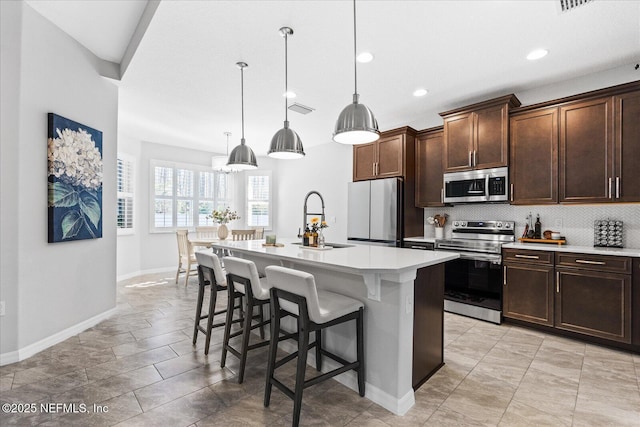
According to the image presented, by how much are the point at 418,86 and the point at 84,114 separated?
3.70m

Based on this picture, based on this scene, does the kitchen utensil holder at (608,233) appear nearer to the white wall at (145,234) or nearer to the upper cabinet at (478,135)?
the upper cabinet at (478,135)

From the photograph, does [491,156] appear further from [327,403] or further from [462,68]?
[327,403]

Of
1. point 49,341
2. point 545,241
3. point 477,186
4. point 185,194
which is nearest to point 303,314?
point 49,341

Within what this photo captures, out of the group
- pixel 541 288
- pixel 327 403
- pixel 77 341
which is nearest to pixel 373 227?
pixel 541 288

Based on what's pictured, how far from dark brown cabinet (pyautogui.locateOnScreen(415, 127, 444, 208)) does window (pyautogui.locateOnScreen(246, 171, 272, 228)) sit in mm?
4009

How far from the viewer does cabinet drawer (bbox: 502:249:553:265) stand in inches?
125

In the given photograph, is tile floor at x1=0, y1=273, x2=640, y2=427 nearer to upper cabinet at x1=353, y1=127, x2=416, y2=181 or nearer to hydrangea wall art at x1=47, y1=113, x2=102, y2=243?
hydrangea wall art at x1=47, y1=113, x2=102, y2=243

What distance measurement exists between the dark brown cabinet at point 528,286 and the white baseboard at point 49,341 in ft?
14.8

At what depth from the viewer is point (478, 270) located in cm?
366

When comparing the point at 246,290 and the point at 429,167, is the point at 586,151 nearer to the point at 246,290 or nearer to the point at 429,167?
the point at 429,167

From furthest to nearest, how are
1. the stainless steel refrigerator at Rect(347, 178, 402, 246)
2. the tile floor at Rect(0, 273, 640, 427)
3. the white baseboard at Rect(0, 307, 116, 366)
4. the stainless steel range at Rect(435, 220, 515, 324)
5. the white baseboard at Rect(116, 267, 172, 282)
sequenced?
1. the white baseboard at Rect(116, 267, 172, 282)
2. the stainless steel refrigerator at Rect(347, 178, 402, 246)
3. the stainless steel range at Rect(435, 220, 515, 324)
4. the white baseboard at Rect(0, 307, 116, 366)
5. the tile floor at Rect(0, 273, 640, 427)

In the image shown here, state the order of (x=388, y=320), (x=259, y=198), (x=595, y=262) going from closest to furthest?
(x=388, y=320) < (x=595, y=262) < (x=259, y=198)

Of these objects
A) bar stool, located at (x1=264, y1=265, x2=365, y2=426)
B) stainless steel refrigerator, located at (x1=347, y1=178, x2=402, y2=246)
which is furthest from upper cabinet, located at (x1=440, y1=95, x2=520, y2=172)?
bar stool, located at (x1=264, y1=265, x2=365, y2=426)

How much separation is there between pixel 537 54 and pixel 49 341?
5220 mm
